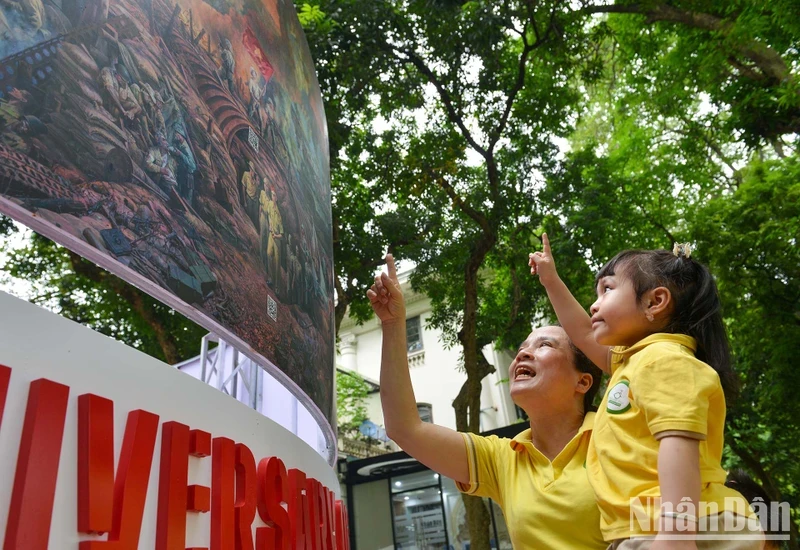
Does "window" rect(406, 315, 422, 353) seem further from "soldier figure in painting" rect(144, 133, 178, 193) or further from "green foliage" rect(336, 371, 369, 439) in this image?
"soldier figure in painting" rect(144, 133, 178, 193)

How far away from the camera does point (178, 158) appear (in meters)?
2.67

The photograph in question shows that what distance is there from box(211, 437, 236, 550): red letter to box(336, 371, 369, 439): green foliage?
48.1 feet

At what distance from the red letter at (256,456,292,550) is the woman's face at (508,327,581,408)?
1356 millimetres

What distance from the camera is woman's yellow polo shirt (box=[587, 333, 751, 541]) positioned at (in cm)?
136

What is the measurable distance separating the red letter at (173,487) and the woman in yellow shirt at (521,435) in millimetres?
775

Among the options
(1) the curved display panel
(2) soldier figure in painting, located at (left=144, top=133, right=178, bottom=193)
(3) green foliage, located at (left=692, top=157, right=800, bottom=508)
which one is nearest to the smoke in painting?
(2) soldier figure in painting, located at (left=144, top=133, right=178, bottom=193)

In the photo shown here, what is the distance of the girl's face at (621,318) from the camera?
1.72 metres

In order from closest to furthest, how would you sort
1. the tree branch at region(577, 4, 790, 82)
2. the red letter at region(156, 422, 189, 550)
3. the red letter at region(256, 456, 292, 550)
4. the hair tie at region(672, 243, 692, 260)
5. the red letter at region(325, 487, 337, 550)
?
1. the hair tie at region(672, 243, 692, 260)
2. the red letter at region(156, 422, 189, 550)
3. the red letter at region(256, 456, 292, 550)
4. the red letter at region(325, 487, 337, 550)
5. the tree branch at region(577, 4, 790, 82)

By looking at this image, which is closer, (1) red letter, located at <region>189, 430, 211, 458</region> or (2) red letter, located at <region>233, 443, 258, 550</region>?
(1) red letter, located at <region>189, 430, 211, 458</region>

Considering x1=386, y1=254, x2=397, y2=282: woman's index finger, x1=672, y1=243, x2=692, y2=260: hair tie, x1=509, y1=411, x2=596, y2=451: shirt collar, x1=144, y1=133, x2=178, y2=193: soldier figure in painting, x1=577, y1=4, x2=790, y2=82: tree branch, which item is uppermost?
x1=577, y1=4, x2=790, y2=82: tree branch

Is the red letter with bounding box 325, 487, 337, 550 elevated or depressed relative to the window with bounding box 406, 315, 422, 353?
depressed

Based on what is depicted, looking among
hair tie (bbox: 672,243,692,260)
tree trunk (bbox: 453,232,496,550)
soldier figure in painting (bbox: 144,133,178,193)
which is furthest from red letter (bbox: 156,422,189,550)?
tree trunk (bbox: 453,232,496,550)

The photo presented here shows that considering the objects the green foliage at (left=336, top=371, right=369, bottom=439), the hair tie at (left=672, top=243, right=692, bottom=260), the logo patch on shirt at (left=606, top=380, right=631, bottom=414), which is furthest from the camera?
the green foliage at (left=336, top=371, right=369, bottom=439)

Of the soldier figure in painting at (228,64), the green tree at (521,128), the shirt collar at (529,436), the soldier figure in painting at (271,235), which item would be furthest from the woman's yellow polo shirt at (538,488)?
the green tree at (521,128)
